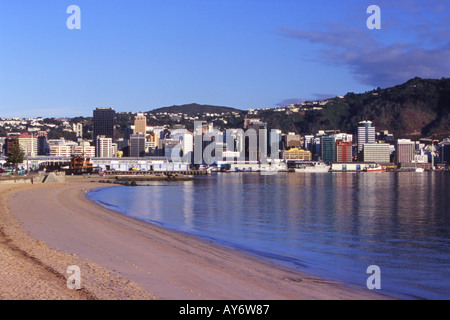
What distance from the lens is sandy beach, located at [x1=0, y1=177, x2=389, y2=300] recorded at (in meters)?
8.69

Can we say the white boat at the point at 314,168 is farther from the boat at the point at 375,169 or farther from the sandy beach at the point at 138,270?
the sandy beach at the point at 138,270

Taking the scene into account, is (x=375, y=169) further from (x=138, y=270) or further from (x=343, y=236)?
(x=138, y=270)

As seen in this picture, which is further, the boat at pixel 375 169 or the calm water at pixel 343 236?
the boat at pixel 375 169

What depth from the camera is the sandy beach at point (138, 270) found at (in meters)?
8.69

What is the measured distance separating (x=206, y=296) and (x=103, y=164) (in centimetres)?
14083

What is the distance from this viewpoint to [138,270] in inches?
424

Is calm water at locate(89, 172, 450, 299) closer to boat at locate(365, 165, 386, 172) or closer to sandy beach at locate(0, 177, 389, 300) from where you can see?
sandy beach at locate(0, 177, 389, 300)

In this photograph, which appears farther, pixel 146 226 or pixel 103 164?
pixel 103 164

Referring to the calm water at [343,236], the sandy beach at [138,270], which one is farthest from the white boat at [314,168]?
the sandy beach at [138,270]

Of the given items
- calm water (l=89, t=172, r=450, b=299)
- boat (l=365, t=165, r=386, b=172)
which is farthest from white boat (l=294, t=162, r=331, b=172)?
calm water (l=89, t=172, r=450, b=299)

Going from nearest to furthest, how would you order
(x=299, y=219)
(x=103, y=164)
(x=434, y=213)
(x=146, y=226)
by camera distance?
(x=146, y=226), (x=299, y=219), (x=434, y=213), (x=103, y=164)

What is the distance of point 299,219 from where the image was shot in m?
24.8
